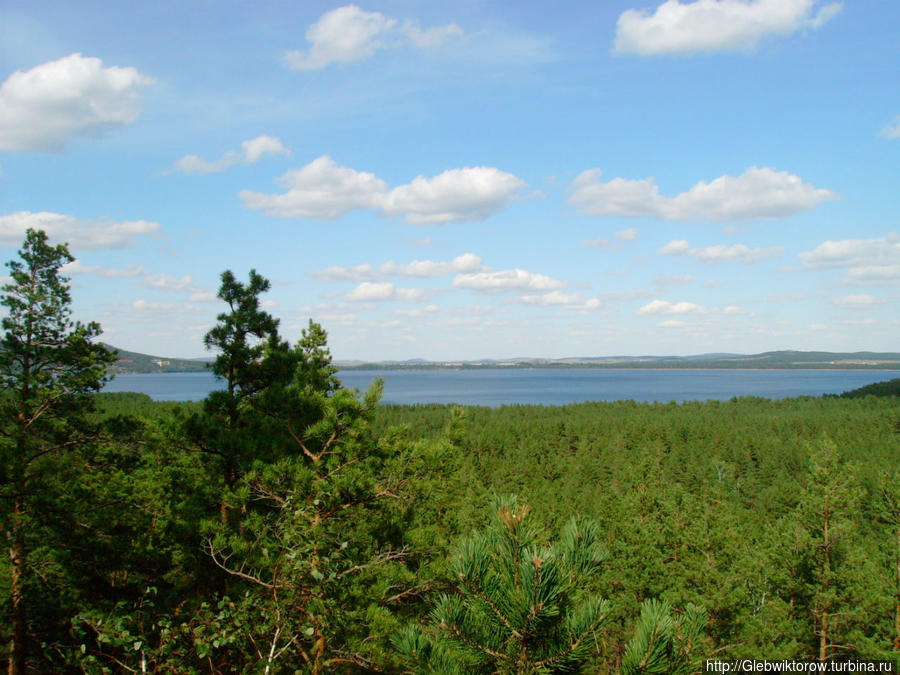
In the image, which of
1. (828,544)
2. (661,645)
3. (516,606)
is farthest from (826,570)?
(516,606)

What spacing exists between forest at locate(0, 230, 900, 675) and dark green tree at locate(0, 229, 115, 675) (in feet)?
0.10

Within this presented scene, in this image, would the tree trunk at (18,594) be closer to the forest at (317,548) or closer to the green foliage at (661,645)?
the forest at (317,548)

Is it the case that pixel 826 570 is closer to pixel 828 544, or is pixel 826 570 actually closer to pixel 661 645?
pixel 828 544

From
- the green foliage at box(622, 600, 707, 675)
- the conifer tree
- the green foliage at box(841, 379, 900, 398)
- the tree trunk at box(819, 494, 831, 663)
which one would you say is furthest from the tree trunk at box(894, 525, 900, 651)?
the green foliage at box(841, 379, 900, 398)

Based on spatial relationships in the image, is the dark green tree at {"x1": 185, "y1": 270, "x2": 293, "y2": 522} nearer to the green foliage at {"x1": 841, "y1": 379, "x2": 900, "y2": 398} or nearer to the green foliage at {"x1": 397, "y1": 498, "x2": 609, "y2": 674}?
the green foliage at {"x1": 397, "y1": 498, "x2": 609, "y2": 674}

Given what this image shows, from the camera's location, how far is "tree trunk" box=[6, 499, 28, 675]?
698cm

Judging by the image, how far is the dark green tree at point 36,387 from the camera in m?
7.76

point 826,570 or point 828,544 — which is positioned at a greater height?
point 828,544

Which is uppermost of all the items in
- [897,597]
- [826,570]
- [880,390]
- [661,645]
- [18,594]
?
[661,645]

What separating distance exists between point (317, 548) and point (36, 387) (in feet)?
22.7

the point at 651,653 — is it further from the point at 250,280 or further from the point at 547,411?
the point at 547,411

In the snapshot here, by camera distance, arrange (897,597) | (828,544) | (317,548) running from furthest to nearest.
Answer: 1. (828,544)
2. (897,597)
3. (317,548)

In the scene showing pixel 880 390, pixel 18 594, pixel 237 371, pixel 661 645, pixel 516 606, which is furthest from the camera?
pixel 880 390

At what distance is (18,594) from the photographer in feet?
24.0
